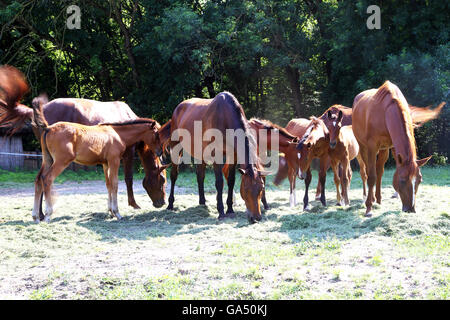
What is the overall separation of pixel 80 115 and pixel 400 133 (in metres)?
5.92

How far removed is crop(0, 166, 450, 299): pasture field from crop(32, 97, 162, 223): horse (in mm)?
548

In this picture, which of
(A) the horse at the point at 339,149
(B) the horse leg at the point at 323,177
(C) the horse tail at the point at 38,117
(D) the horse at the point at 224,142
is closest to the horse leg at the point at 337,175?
(A) the horse at the point at 339,149

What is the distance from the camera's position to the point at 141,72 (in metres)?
19.4

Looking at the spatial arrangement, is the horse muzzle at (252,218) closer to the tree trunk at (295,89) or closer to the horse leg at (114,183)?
the horse leg at (114,183)

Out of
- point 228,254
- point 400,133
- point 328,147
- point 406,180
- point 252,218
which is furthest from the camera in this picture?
point 328,147

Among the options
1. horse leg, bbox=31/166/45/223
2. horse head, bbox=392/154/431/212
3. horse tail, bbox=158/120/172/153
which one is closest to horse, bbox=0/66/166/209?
horse tail, bbox=158/120/172/153

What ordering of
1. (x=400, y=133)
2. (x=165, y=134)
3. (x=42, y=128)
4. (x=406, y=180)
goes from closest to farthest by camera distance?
1. (x=406, y=180)
2. (x=400, y=133)
3. (x=42, y=128)
4. (x=165, y=134)

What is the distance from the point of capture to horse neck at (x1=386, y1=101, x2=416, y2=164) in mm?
6812

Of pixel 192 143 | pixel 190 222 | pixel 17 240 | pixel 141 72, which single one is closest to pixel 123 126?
pixel 192 143

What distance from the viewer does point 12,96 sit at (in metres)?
8.63

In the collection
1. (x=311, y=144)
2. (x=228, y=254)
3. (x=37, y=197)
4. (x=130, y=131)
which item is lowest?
(x=228, y=254)

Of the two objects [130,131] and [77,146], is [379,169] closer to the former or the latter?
[130,131]

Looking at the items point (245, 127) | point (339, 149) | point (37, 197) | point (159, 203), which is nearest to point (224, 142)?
point (245, 127)

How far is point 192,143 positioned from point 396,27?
34.4 feet
